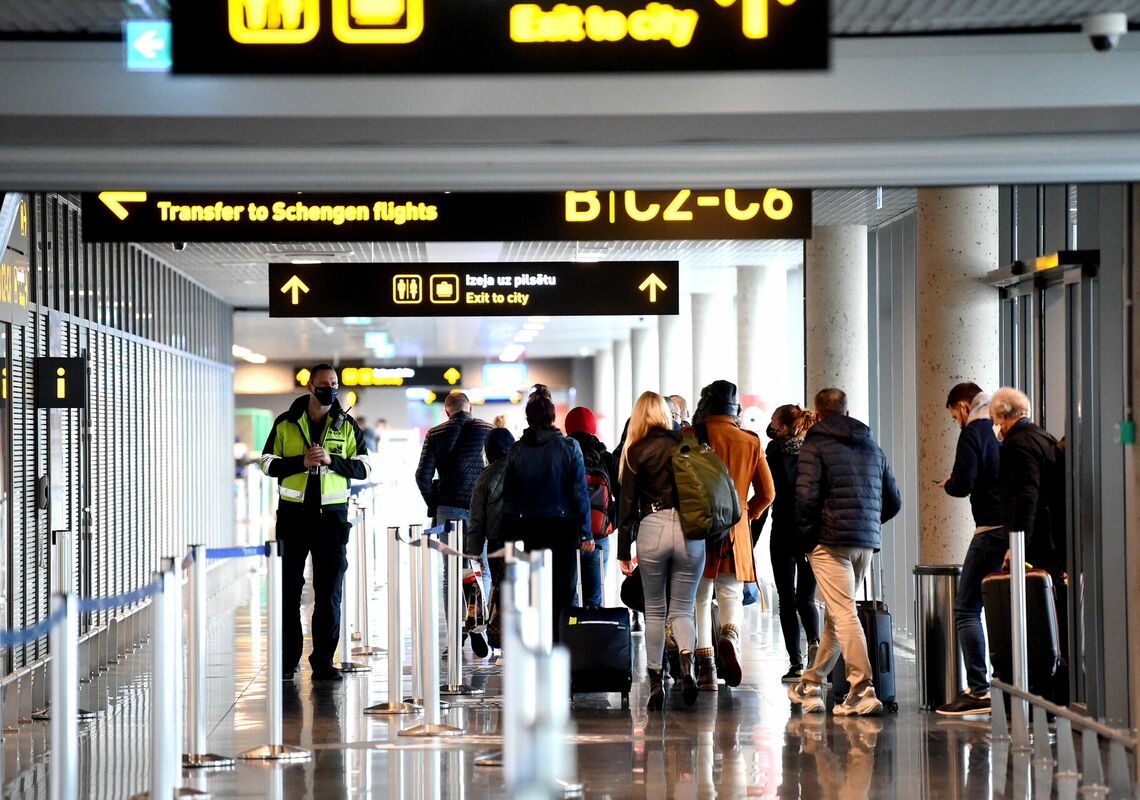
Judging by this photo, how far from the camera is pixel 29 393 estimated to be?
410 inches

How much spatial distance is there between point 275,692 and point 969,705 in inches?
151

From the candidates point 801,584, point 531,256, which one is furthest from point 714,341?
point 801,584

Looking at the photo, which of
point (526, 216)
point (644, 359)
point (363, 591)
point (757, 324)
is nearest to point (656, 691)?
point (526, 216)

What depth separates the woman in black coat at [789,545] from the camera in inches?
383

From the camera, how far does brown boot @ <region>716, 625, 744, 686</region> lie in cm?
938

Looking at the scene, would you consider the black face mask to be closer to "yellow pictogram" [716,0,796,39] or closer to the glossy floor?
the glossy floor

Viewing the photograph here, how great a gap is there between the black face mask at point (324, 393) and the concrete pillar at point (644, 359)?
18.6 meters

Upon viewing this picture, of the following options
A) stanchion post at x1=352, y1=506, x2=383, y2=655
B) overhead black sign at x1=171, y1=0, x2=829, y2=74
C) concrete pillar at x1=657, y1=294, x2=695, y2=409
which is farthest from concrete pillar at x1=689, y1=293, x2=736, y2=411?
overhead black sign at x1=171, y1=0, x2=829, y2=74

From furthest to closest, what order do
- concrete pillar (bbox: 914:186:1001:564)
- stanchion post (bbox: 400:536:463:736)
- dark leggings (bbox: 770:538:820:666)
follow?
dark leggings (bbox: 770:538:820:666), concrete pillar (bbox: 914:186:1001:564), stanchion post (bbox: 400:536:463:736)

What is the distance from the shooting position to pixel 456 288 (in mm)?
11789

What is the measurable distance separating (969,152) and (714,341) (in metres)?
16.5

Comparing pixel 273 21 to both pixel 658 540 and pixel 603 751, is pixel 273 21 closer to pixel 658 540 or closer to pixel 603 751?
pixel 603 751

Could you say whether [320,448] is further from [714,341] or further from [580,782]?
[714,341]

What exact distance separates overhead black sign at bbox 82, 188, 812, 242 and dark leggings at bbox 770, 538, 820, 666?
2261 millimetres
